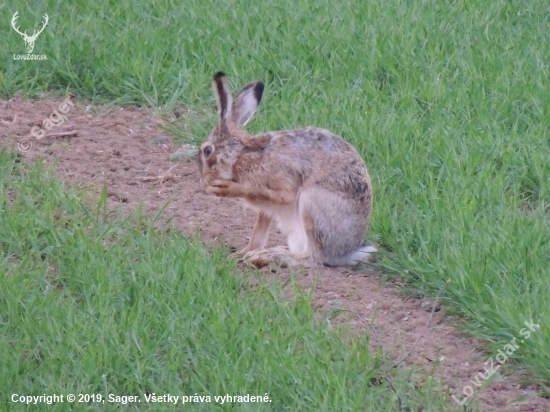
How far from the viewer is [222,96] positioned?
5.88 metres

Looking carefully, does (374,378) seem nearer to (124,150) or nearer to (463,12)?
(124,150)

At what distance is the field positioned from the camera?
4559 millimetres

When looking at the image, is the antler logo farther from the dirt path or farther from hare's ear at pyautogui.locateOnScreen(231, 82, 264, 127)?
hare's ear at pyautogui.locateOnScreen(231, 82, 264, 127)

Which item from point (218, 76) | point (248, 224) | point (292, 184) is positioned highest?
point (218, 76)

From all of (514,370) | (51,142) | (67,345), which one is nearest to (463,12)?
(51,142)

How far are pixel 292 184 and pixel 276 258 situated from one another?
1.36 feet

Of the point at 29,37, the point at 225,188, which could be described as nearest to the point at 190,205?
the point at 225,188

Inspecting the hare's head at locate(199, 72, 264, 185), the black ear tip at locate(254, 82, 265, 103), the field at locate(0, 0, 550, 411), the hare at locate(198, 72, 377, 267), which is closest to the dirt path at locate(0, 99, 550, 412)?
the field at locate(0, 0, 550, 411)

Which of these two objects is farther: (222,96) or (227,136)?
(227,136)

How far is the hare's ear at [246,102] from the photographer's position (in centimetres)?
600

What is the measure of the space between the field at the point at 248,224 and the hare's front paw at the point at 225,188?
0.23 m

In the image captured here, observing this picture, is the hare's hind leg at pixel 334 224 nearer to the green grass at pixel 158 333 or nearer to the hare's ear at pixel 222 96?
the green grass at pixel 158 333

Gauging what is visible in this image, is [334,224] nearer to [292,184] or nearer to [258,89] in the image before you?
[292,184]

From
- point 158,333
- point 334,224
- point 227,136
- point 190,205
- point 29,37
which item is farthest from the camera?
point 29,37
